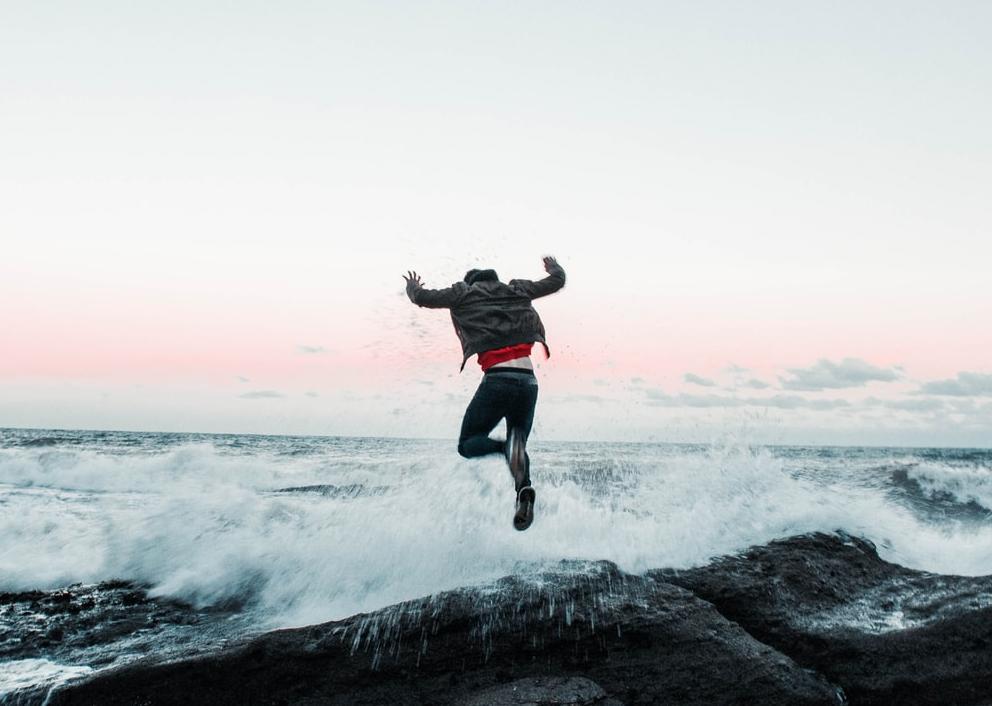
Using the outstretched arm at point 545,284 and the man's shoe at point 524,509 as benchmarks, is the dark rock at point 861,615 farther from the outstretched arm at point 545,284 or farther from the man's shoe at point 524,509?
the outstretched arm at point 545,284

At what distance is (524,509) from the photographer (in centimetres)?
440

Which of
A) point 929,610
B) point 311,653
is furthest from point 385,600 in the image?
point 929,610

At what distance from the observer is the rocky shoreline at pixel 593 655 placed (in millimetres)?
3180

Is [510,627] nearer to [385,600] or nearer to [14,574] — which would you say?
[385,600]

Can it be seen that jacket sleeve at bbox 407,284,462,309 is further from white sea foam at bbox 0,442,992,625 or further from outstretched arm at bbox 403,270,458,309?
white sea foam at bbox 0,442,992,625

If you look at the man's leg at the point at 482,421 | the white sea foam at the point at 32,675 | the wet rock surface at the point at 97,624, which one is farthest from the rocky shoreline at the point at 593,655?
the man's leg at the point at 482,421

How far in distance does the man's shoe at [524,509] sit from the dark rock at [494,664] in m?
0.78

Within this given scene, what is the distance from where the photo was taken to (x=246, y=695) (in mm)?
3178

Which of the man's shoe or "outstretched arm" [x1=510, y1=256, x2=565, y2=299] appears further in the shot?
"outstretched arm" [x1=510, y1=256, x2=565, y2=299]

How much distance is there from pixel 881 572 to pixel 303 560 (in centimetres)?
413

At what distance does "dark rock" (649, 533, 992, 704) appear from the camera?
3.40 meters

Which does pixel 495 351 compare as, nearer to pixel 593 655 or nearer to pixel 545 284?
pixel 545 284

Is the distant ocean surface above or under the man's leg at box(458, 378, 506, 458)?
under

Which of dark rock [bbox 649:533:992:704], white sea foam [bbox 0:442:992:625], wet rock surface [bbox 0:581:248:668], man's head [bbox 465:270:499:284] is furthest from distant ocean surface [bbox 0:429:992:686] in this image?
man's head [bbox 465:270:499:284]
